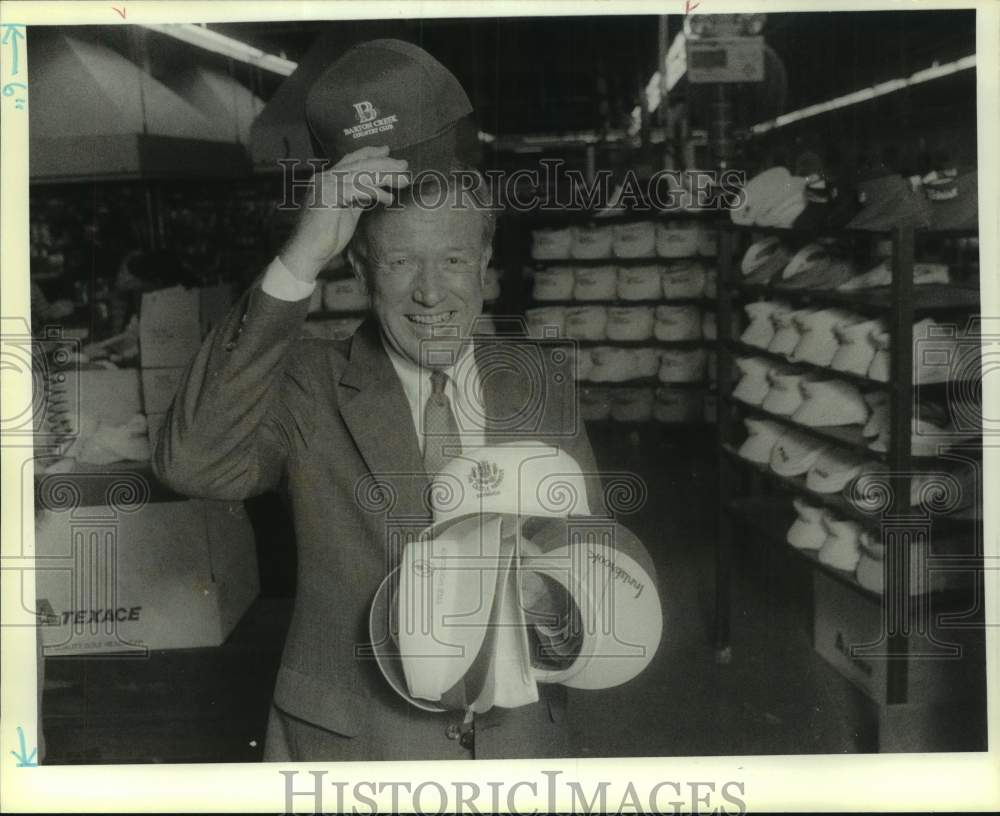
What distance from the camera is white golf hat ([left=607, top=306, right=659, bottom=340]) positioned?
1.71 metres

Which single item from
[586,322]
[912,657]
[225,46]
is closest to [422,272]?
[586,322]

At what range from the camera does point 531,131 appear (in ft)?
5.46

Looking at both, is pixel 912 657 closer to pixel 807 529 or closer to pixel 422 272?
pixel 807 529

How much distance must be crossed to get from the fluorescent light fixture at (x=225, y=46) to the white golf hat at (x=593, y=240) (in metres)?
0.56

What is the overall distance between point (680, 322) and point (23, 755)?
1.43 m

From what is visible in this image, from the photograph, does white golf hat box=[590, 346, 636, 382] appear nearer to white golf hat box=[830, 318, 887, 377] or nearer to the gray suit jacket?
the gray suit jacket

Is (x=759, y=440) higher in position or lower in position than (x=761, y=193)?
lower

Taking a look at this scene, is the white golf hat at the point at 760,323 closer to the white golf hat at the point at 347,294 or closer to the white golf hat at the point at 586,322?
the white golf hat at the point at 586,322

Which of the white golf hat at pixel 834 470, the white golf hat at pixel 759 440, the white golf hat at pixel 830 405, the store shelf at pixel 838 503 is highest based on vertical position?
Result: the white golf hat at pixel 830 405

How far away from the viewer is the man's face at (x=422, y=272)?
1509 millimetres

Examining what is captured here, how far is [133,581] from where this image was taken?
5.81 ft

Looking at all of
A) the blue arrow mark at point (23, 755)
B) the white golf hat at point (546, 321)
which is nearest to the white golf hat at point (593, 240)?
the white golf hat at point (546, 321)

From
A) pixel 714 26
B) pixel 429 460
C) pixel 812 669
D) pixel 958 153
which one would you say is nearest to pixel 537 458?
pixel 429 460

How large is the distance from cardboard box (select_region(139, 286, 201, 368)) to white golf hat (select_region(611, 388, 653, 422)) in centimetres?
73
